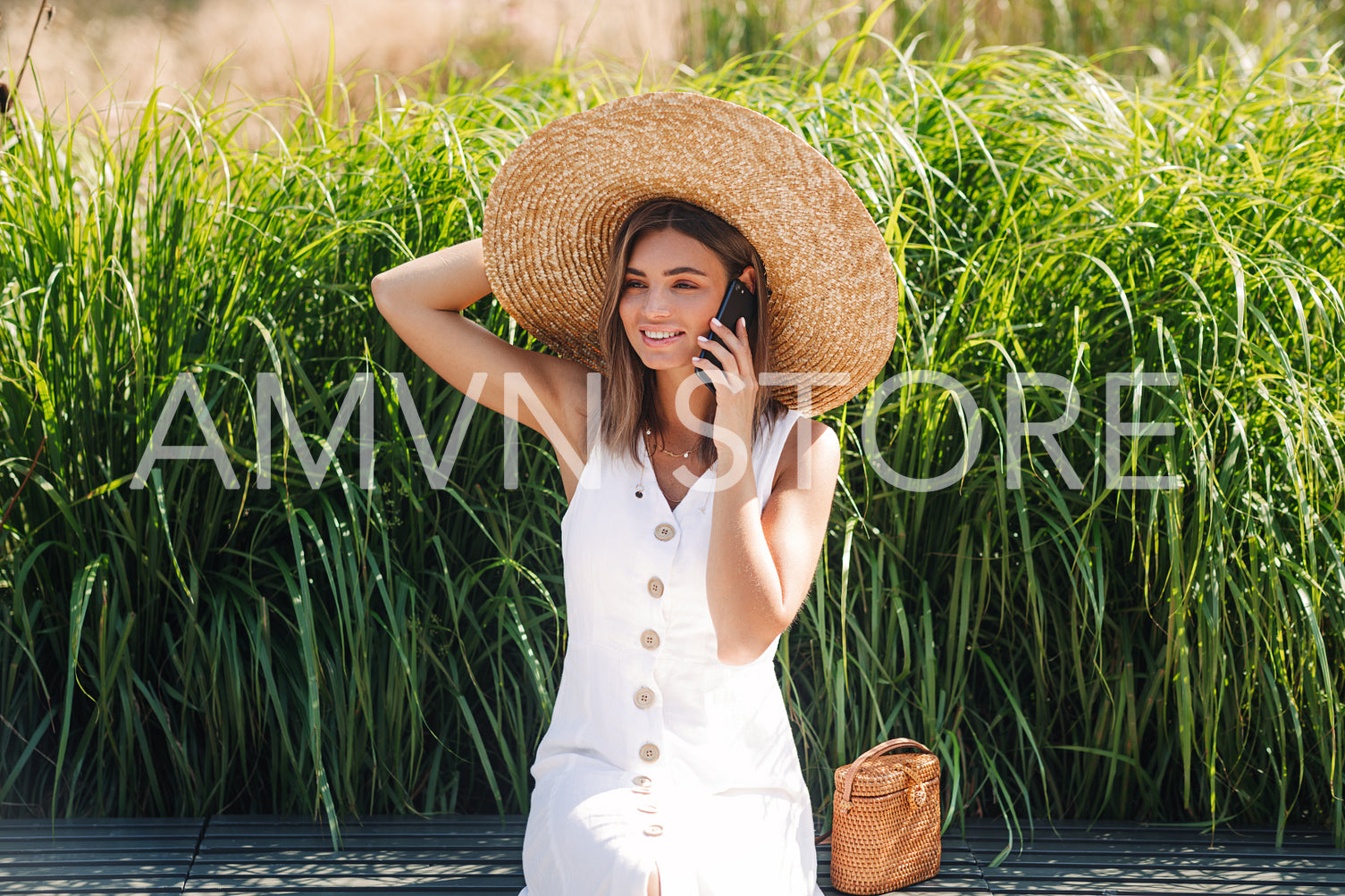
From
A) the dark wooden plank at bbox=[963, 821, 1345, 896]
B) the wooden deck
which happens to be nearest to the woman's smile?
the wooden deck

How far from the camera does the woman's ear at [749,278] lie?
6.69 ft

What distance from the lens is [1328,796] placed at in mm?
2643

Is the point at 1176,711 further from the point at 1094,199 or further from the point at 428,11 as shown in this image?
the point at 428,11

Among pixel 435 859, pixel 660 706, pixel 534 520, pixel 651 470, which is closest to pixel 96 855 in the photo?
pixel 435 859

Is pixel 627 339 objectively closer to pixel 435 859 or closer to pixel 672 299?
pixel 672 299

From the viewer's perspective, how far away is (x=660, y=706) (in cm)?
194

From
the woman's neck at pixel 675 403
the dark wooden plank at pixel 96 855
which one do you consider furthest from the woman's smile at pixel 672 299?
the dark wooden plank at pixel 96 855

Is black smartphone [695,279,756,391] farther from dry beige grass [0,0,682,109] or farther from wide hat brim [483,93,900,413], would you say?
dry beige grass [0,0,682,109]

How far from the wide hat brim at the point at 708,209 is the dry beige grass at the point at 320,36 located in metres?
5.01

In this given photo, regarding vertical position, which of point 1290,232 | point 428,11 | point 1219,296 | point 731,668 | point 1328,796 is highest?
point 428,11

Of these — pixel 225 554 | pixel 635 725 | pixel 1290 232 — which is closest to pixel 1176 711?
pixel 1290 232

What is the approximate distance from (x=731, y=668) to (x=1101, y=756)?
1193 millimetres

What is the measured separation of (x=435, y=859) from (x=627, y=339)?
1.19m

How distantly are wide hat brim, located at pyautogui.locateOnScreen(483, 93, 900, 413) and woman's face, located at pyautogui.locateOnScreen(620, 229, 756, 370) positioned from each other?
0.33 feet
